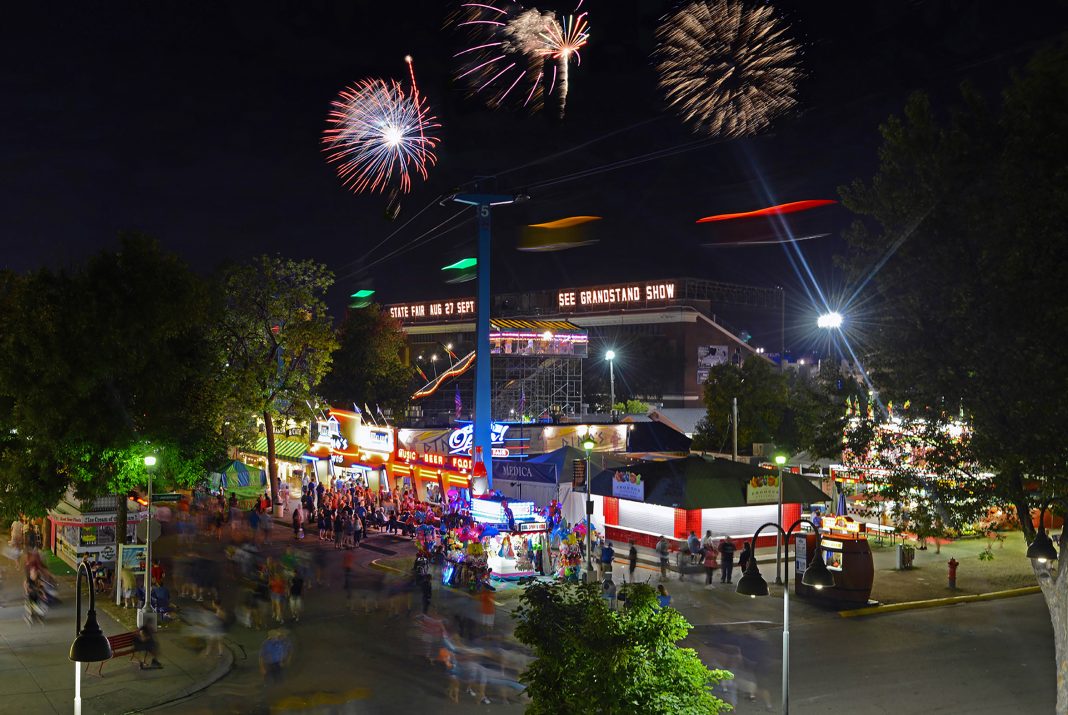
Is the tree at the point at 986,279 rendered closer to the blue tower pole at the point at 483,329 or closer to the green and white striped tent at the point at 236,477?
the blue tower pole at the point at 483,329

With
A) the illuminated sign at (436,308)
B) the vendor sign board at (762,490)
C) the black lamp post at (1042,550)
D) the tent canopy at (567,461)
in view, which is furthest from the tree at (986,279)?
the illuminated sign at (436,308)

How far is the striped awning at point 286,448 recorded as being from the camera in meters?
46.1

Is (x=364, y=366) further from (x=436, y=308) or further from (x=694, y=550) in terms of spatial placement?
(x=694, y=550)

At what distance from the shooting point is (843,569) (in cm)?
2295

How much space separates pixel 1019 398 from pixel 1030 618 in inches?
459

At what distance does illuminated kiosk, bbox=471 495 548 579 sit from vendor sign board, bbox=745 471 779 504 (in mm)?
7511

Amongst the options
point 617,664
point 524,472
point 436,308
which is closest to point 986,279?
point 617,664

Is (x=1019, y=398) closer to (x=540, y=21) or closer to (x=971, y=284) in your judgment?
(x=971, y=284)

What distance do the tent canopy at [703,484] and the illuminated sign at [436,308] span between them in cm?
7408

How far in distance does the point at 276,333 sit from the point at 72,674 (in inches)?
986

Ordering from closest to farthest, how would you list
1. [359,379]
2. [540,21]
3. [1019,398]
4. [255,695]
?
[1019,398] < [255,695] < [540,21] < [359,379]

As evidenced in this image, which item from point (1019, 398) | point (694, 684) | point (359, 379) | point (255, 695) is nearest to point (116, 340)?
point (255, 695)

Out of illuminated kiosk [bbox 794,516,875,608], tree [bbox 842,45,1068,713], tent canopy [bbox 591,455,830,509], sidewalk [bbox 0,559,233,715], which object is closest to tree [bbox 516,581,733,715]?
tree [bbox 842,45,1068,713]

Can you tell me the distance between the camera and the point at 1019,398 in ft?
43.3
